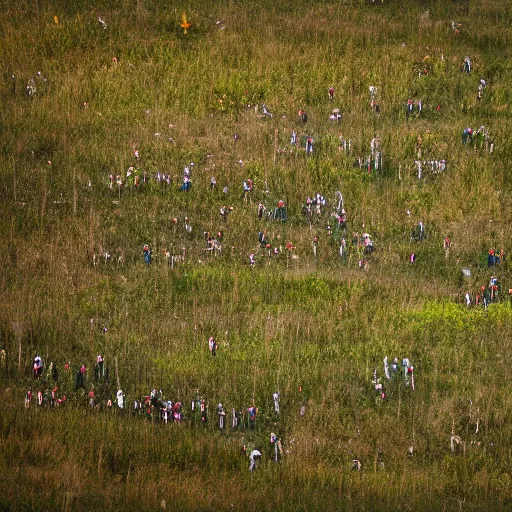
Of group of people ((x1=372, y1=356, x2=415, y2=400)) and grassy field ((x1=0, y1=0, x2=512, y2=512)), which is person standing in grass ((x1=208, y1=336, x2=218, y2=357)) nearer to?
grassy field ((x1=0, y1=0, x2=512, y2=512))

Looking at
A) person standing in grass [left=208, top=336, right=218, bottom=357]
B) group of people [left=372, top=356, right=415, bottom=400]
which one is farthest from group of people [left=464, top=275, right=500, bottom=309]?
person standing in grass [left=208, top=336, right=218, bottom=357]

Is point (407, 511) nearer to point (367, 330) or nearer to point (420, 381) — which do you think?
point (420, 381)

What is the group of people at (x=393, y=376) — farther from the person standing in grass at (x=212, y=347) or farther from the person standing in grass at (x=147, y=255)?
the person standing in grass at (x=147, y=255)

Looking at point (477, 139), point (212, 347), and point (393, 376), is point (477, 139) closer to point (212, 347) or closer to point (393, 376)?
point (393, 376)

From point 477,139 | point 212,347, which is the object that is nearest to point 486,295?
point 212,347

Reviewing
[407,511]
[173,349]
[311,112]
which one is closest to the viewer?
[407,511]

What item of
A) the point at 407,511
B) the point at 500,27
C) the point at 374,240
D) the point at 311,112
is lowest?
the point at 407,511

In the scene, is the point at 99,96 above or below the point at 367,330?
above

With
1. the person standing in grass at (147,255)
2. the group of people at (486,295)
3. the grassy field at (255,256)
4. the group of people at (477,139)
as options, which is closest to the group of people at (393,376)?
the grassy field at (255,256)

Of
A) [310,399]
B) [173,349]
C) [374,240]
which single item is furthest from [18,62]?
[310,399]
